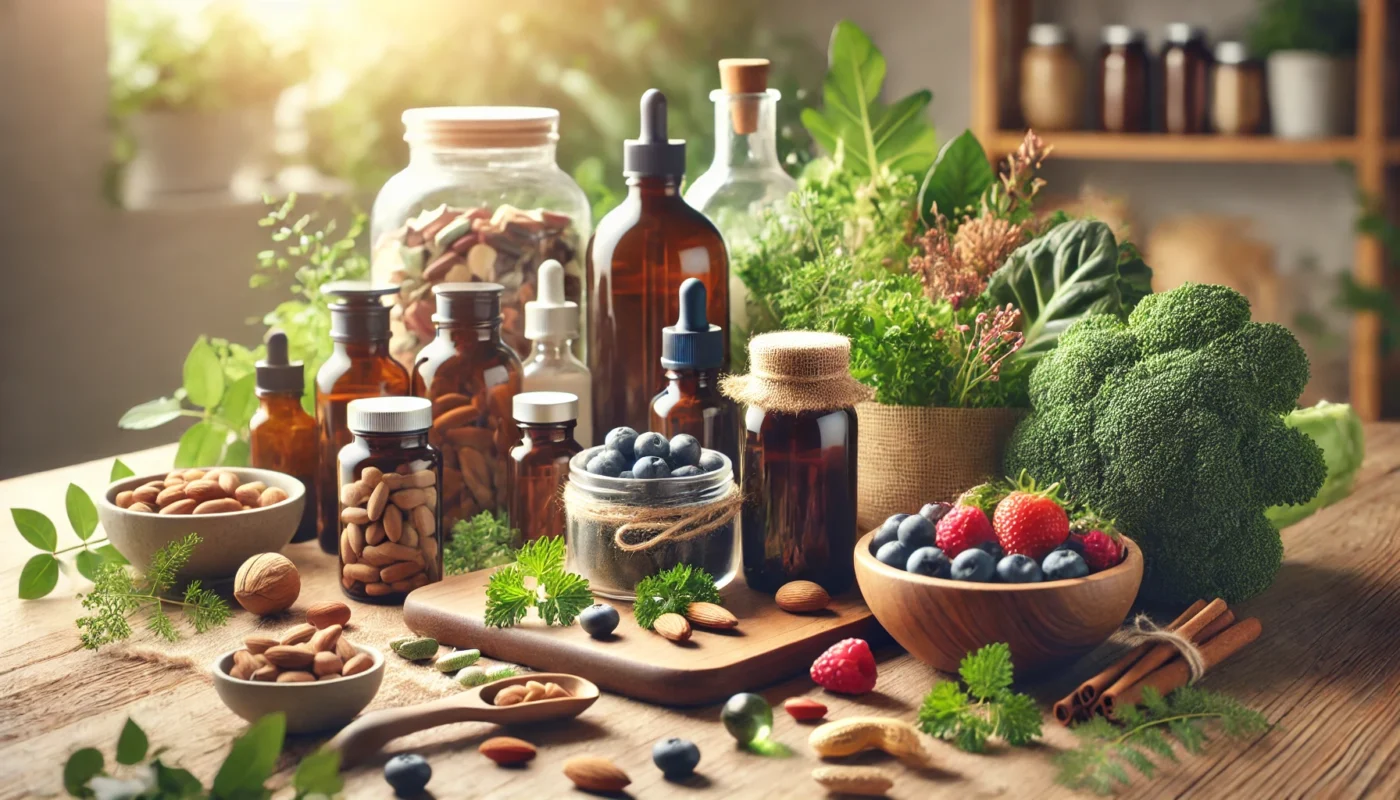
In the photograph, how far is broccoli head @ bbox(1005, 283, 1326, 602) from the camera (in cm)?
117

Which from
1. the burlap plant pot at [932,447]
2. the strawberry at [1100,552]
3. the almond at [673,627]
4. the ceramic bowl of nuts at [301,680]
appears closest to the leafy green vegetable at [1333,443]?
the burlap plant pot at [932,447]

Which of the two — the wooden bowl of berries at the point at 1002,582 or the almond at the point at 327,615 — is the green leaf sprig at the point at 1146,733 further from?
the almond at the point at 327,615

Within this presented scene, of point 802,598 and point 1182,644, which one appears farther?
point 802,598

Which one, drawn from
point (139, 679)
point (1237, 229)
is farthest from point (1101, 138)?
point (139, 679)

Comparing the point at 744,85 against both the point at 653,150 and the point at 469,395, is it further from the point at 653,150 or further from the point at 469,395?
the point at 469,395

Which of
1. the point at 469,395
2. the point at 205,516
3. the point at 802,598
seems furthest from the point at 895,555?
the point at 205,516

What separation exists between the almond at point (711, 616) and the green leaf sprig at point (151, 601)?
0.39 m

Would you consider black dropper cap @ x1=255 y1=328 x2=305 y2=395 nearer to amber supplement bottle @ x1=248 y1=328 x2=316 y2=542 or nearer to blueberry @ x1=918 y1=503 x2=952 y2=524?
amber supplement bottle @ x1=248 y1=328 x2=316 y2=542

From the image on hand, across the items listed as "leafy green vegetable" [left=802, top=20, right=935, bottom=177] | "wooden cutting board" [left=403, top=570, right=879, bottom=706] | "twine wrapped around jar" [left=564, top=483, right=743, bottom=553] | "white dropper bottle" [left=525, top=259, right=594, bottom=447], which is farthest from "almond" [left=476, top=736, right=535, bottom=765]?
"leafy green vegetable" [left=802, top=20, right=935, bottom=177]

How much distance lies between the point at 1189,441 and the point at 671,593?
1.41 feet

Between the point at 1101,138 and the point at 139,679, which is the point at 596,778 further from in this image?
the point at 1101,138

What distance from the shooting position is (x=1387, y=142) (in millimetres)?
2713

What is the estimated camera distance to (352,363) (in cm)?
134

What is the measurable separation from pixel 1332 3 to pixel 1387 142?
305 millimetres
